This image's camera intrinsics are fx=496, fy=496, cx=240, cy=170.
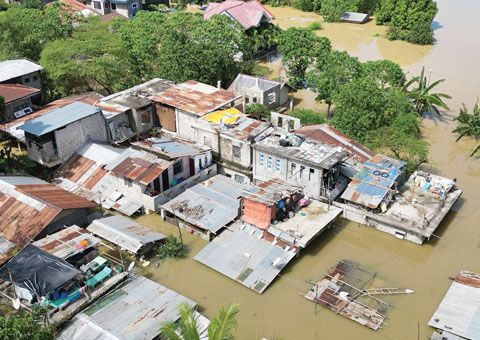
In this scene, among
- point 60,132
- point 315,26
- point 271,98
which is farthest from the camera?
point 315,26

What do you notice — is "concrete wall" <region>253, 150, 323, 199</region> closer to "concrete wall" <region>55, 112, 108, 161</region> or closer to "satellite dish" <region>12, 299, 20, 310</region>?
"concrete wall" <region>55, 112, 108, 161</region>

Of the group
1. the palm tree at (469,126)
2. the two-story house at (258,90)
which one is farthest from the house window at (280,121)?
the palm tree at (469,126)

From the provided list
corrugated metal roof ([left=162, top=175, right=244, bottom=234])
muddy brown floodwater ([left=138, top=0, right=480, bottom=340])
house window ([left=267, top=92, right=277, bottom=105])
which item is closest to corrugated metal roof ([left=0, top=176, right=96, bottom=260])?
muddy brown floodwater ([left=138, top=0, right=480, bottom=340])

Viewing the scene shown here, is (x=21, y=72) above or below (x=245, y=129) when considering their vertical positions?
above

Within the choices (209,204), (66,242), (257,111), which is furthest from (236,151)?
(66,242)

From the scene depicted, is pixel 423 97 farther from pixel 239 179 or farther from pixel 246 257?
pixel 246 257
